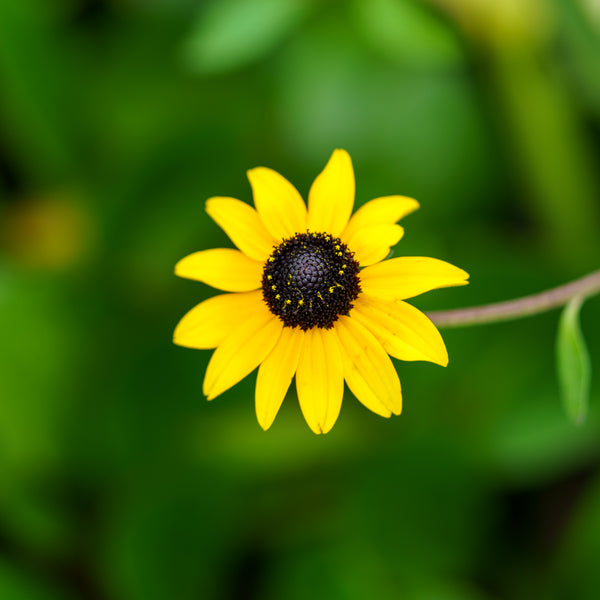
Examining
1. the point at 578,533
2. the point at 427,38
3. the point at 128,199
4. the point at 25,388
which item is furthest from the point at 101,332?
the point at 578,533

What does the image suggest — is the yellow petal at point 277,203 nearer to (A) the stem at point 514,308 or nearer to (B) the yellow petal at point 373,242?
(B) the yellow petal at point 373,242

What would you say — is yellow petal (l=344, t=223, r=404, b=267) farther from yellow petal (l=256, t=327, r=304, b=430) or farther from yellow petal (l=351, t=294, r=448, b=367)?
yellow petal (l=256, t=327, r=304, b=430)

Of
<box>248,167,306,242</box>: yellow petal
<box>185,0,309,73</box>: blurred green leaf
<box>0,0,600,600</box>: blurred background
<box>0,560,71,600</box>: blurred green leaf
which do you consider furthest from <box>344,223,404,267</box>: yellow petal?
<box>0,560,71,600</box>: blurred green leaf

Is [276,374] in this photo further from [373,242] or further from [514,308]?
[514,308]

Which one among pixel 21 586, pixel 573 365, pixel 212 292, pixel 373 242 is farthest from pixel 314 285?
pixel 21 586

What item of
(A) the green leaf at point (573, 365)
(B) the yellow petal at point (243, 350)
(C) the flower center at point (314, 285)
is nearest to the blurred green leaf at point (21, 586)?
(B) the yellow petal at point (243, 350)
